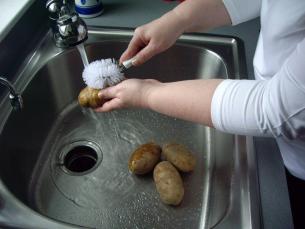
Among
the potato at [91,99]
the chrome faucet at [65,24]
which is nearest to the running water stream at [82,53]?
the chrome faucet at [65,24]

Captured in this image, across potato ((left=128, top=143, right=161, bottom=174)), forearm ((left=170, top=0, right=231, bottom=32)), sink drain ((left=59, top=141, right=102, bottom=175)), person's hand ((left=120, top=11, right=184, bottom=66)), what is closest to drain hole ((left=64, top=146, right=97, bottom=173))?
sink drain ((left=59, top=141, right=102, bottom=175))

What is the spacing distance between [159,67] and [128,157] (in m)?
0.25

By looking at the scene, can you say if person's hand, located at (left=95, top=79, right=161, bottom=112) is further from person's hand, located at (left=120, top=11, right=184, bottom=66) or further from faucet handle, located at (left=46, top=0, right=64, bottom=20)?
faucet handle, located at (left=46, top=0, right=64, bottom=20)

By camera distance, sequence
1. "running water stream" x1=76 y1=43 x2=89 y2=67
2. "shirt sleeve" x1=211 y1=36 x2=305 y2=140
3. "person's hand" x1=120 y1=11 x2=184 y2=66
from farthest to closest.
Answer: "running water stream" x1=76 y1=43 x2=89 y2=67 < "person's hand" x1=120 y1=11 x2=184 y2=66 < "shirt sleeve" x1=211 y1=36 x2=305 y2=140

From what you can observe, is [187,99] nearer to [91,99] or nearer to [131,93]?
[131,93]

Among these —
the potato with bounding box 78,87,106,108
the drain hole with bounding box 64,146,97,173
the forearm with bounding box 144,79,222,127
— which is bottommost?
the drain hole with bounding box 64,146,97,173

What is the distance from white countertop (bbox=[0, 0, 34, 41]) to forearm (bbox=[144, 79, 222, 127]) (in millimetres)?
386

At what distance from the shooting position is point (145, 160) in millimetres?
682

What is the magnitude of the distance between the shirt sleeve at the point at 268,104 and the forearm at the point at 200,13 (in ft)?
0.79

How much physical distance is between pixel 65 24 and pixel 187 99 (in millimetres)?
371

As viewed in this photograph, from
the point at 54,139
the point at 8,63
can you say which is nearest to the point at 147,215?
the point at 54,139

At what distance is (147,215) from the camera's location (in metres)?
0.65

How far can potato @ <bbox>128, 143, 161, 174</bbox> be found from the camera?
26.8 inches

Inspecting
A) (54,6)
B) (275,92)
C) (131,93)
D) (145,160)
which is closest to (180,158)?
(145,160)
